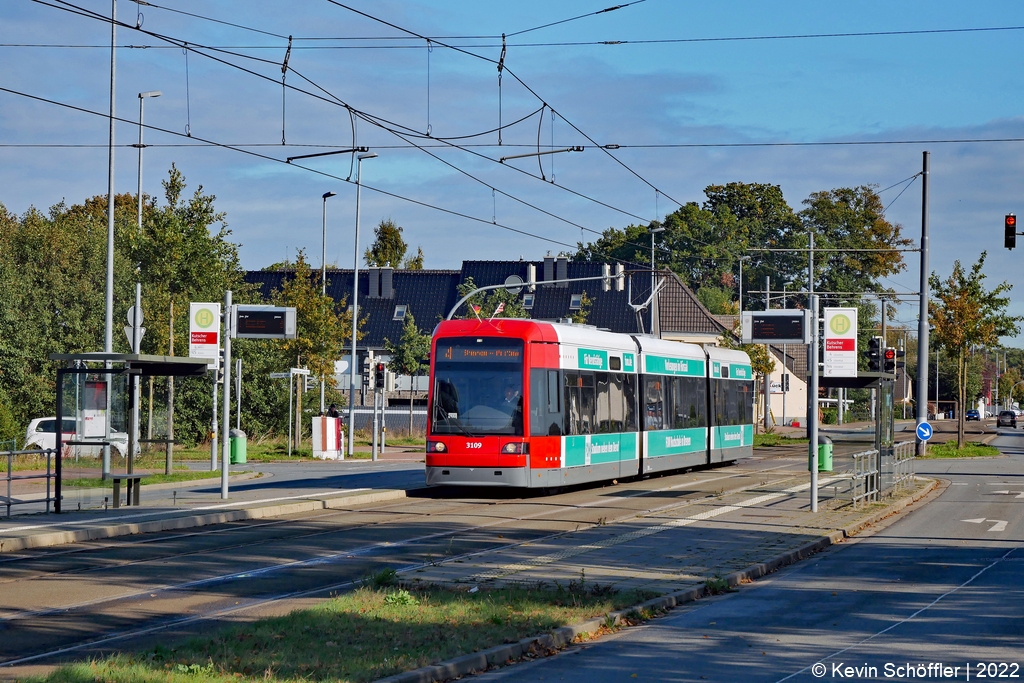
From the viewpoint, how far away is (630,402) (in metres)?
27.2

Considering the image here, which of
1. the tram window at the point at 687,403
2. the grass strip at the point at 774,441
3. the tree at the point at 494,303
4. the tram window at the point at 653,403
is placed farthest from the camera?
the tree at the point at 494,303

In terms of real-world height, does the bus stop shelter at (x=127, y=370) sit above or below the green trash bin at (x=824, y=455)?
above

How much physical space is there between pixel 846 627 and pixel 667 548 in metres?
5.11

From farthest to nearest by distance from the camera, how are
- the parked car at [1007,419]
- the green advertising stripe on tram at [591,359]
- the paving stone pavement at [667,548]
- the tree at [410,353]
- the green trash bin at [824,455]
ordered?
the parked car at [1007,419] < the tree at [410,353] < the green advertising stripe on tram at [591,359] < the green trash bin at [824,455] < the paving stone pavement at [667,548]

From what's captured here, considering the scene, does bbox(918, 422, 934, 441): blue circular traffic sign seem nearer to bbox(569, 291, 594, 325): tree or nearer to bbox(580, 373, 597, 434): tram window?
bbox(580, 373, 597, 434): tram window

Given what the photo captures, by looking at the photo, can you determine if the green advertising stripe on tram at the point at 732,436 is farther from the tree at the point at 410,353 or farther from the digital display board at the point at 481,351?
the tree at the point at 410,353

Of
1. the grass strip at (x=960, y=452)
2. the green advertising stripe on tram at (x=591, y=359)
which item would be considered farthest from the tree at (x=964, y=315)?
the green advertising stripe on tram at (x=591, y=359)

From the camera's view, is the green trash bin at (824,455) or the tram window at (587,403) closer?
the green trash bin at (824,455)

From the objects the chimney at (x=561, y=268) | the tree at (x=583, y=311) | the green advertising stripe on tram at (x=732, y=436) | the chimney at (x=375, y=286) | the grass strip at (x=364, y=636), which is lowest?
the grass strip at (x=364, y=636)

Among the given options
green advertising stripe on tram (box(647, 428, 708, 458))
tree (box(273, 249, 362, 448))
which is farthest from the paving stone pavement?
tree (box(273, 249, 362, 448))

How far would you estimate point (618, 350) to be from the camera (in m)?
26.9

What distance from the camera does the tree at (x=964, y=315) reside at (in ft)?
148

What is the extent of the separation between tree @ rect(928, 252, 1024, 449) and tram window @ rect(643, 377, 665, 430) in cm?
2040

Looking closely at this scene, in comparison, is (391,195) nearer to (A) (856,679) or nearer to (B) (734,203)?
(A) (856,679)
